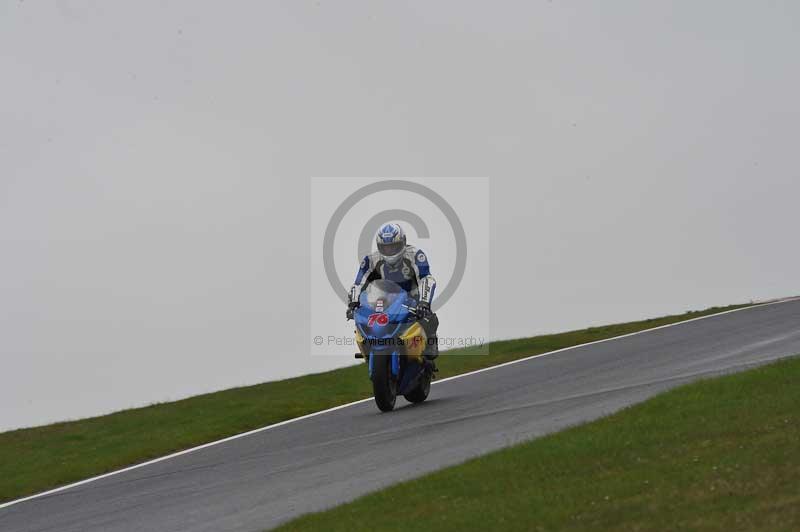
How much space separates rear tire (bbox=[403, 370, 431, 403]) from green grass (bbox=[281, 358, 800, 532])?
513 centimetres

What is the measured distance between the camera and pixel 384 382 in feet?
49.1

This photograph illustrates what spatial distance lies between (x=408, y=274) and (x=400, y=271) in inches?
4.5

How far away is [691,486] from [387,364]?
7608 millimetres

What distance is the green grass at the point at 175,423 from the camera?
15.2 metres

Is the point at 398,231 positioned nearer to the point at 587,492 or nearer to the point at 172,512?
the point at 172,512

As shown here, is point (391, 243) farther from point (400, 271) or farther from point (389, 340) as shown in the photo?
point (389, 340)

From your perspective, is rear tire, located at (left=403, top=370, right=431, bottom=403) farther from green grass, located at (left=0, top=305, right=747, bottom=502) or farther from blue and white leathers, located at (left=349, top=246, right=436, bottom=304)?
green grass, located at (left=0, top=305, right=747, bottom=502)

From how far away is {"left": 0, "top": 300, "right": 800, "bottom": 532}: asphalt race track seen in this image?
33.6 feet

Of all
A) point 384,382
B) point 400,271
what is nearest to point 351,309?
point 400,271

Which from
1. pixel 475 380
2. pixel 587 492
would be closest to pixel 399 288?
pixel 475 380

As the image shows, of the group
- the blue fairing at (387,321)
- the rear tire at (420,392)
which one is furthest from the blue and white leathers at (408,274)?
the rear tire at (420,392)

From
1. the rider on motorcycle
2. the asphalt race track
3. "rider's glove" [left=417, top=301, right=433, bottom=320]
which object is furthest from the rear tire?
"rider's glove" [left=417, top=301, right=433, bottom=320]

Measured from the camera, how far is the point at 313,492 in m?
10.3

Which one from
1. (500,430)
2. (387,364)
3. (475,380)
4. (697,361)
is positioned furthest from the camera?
(475,380)
